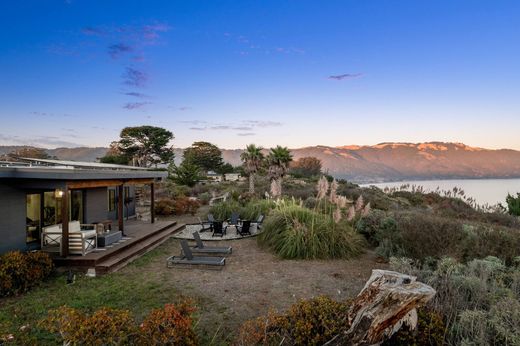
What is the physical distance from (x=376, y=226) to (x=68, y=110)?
86.6 feet

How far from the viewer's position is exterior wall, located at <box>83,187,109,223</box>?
1154cm

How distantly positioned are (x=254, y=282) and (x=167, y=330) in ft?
12.6

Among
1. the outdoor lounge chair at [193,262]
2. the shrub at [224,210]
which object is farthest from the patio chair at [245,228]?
the outdoor lounge chair at [193,262]

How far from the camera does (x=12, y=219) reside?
764cm

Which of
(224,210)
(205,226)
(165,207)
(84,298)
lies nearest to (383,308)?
(84,298)

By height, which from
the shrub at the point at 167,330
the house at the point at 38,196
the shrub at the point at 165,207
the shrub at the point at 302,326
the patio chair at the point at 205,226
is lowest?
the patio chair at the point at 205,226

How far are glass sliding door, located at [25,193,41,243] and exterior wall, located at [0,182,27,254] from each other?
13.5 inches

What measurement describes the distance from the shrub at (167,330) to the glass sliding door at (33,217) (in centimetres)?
752

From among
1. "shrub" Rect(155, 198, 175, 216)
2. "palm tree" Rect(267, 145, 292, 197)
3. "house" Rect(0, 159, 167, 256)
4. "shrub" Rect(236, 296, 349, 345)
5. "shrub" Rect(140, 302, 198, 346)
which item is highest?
"palm tree" Rect(267, 145, 292, 197)

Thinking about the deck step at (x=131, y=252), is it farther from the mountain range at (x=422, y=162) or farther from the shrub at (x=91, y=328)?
the mountain range at (x=422, y=162)

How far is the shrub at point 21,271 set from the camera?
19.3ft

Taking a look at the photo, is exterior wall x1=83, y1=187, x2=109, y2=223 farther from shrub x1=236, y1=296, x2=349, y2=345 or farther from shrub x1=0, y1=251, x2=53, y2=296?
shrub x1=236, y1=296, x2=349, y2=345

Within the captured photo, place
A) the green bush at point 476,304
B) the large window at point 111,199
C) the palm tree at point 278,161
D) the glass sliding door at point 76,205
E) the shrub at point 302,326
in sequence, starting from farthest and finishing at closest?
the palm tree at point 278,161
the large window at point 111,199
the glass sliding door at point 76,205
the shrub at point 302,326
the green bush at point 476,304

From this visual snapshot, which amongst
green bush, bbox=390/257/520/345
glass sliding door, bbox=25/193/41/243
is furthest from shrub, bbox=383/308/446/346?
glass sliding door, bbox=25/193/41/243
